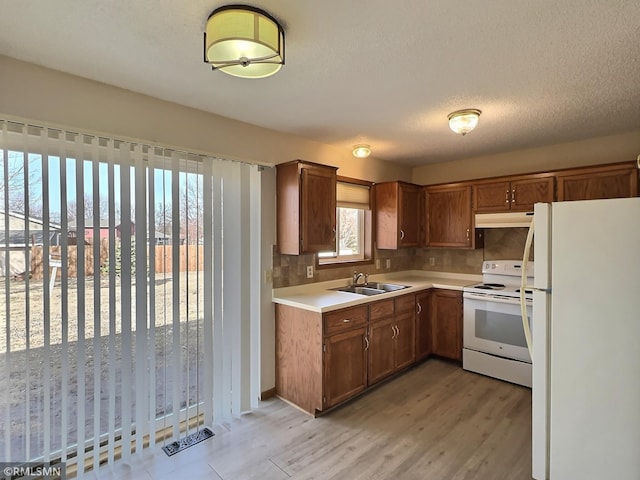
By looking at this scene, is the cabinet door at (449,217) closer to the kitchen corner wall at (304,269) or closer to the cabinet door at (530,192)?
the cabinet door at (530,192)

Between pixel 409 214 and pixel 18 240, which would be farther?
pixel 409 214

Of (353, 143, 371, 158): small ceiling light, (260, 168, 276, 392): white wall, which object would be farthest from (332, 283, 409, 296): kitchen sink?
(353, 143, 371, 158): small ceiling light

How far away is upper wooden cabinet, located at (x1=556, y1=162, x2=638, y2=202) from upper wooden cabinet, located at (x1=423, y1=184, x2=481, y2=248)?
3.02ft

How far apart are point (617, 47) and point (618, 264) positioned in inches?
43.9

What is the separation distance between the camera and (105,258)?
6.76 feet

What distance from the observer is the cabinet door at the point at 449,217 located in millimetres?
3938

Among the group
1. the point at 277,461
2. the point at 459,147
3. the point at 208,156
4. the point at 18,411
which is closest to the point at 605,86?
the point at 459,147

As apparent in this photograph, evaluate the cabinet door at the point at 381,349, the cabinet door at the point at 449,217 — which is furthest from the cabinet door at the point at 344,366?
the cabinet door at the point at 449,217

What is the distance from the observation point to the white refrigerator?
5.55 ft

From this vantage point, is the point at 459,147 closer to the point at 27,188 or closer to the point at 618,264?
the point at 618,264

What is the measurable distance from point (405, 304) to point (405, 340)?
0.38 metres

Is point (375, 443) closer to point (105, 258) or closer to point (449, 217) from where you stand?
point (105, 258)

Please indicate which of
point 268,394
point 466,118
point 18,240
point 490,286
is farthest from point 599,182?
point 18,240

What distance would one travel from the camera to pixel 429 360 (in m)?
3.93
